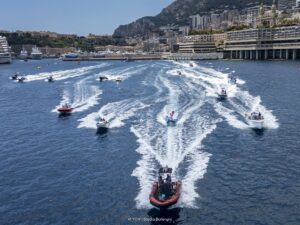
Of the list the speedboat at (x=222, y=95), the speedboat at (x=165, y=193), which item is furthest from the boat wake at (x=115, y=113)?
the speedboat at (x=165, y=193)

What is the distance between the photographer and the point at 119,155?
47.4 metres

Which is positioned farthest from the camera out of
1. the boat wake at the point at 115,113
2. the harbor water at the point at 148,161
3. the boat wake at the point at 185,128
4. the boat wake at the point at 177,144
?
the boat wake at the point at 115,113

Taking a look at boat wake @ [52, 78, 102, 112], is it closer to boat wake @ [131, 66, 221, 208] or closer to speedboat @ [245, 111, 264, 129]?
boat wake @ [131, 66, 221, 208]

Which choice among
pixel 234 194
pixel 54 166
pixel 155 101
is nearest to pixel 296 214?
pixel 234 194

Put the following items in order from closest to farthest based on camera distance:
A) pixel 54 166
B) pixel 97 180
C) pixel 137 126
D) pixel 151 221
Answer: pixel 151 221, pixel 97 180, pixel 54 166, pixel 137 126

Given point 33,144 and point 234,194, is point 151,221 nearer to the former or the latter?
point 234,194

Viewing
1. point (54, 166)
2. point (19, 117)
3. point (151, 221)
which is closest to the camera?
point (151, 221)

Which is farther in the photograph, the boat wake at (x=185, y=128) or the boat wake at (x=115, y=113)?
the boat wake at (x=115, y=113)

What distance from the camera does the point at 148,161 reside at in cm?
4372

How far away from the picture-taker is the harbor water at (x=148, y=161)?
32969 millimetres

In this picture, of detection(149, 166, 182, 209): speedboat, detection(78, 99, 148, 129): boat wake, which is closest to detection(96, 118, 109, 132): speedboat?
detection(78, 99, 148, 129): boat wake

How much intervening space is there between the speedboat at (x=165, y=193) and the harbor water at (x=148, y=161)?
28.1 inches

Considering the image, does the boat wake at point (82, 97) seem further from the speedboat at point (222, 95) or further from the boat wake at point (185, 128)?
the speedboat at point (222, 95)

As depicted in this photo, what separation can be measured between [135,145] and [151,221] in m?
20.1
